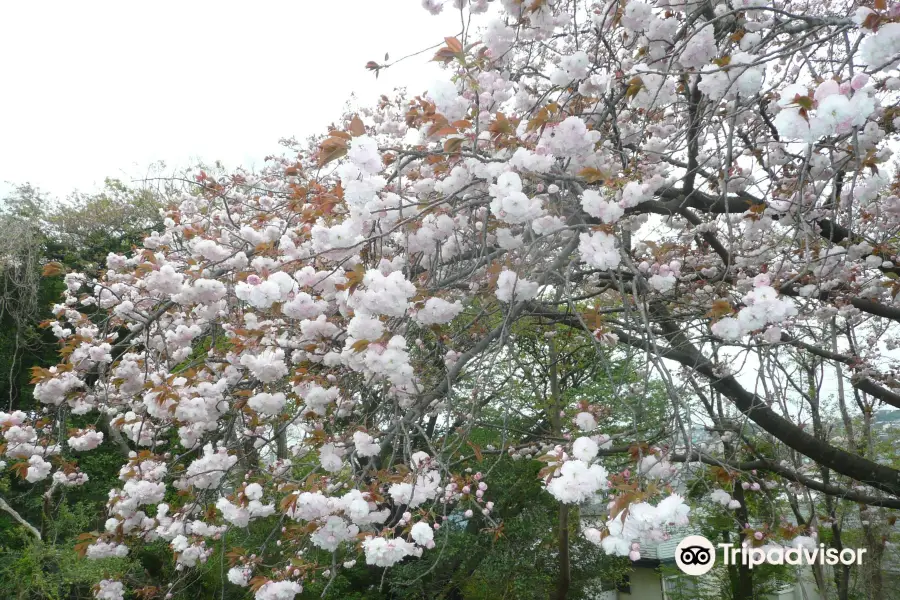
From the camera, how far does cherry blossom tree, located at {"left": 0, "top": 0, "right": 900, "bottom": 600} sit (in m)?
1.42

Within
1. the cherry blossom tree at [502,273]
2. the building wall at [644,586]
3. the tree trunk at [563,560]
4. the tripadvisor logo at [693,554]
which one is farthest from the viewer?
A: the building wall at [644,586]

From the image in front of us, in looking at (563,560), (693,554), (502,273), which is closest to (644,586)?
(563,560)

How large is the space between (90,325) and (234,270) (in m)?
0.82

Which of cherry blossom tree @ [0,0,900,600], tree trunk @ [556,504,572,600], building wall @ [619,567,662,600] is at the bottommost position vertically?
building wall @ [619,567,662,600]

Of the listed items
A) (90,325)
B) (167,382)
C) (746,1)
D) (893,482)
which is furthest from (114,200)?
(893,482)

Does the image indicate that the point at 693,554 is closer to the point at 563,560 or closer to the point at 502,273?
the point at 502,273

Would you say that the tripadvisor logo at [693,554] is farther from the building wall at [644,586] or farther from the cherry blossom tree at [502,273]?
the building wall at [644,586]

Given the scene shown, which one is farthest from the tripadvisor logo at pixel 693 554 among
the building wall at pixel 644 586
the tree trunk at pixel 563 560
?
the building wall at pixel 644 586

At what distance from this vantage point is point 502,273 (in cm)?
160

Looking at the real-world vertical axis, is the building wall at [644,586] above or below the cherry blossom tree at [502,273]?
below

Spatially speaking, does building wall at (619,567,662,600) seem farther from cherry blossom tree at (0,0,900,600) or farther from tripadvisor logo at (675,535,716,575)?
tripadvisor logo at (675,535,716,575)

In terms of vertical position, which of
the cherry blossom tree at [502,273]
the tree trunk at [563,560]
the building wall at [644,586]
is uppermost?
the cherry blossom tree at [502,273]

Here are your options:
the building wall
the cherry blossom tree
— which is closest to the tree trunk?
the cherry blossom tree

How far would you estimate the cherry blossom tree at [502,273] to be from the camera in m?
1.42
